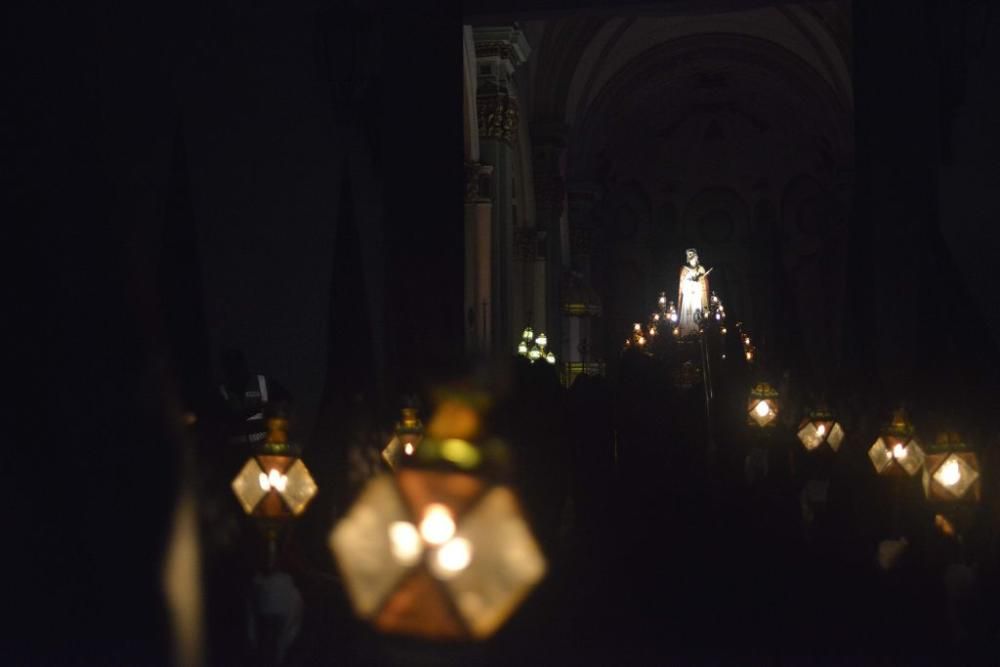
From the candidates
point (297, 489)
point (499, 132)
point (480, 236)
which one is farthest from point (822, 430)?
point (499, 132)

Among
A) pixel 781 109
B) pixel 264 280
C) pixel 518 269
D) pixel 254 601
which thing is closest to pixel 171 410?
pixel 254 601

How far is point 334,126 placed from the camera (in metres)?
9.84

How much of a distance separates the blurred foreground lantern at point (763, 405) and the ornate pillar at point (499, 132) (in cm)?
721

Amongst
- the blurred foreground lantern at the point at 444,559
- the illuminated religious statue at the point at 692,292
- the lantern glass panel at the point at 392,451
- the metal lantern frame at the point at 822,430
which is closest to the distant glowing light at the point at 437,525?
the blurred foreground lantern at the point at 444,559

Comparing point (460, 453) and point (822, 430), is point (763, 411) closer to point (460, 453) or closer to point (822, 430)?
point (822, 430)

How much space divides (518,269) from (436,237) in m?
13.5

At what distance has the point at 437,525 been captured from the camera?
2234mm

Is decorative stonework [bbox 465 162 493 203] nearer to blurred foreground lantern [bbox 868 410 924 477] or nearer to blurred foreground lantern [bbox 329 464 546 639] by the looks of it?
blurred foreground lantern [bbox 868 410 924 477]

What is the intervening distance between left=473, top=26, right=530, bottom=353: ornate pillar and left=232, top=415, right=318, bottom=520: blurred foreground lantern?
1273 cm

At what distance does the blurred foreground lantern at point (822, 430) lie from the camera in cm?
808

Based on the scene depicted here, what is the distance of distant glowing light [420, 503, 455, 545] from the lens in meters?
2.22

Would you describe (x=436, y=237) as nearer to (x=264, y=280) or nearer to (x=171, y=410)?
(x=264, y=280)

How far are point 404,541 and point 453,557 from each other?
110mm

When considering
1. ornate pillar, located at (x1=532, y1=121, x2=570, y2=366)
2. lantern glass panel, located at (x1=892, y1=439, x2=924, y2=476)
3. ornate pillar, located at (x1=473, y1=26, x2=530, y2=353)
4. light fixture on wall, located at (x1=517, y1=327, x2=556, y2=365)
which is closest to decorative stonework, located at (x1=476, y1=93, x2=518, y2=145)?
ornate pillar, located at (x1=473, y1=26, x2=530, y2=353)
